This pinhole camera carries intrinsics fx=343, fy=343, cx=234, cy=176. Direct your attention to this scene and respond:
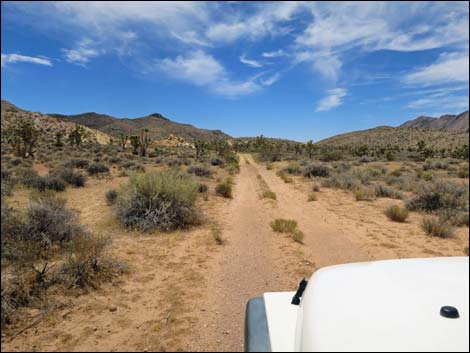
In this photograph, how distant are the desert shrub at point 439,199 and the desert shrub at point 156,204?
7716mm

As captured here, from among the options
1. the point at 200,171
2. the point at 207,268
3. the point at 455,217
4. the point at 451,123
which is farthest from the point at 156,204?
the point at 451,123

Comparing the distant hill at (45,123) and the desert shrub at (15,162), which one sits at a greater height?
the distant hill at (45,123)

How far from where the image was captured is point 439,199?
459 inches

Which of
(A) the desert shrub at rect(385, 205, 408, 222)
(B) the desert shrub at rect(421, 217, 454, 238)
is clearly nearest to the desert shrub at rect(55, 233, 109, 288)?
(B) the desert shrub at rect(421, 217, 454, 238)

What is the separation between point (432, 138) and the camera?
77.4 meters

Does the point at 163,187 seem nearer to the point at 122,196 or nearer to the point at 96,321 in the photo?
the point at 122,196

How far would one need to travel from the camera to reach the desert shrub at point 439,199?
11492 millimetres

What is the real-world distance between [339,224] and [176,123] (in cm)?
13163

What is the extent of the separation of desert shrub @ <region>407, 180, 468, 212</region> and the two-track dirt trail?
358 cm

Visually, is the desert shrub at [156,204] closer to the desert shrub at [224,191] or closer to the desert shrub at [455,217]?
the desert shrub at [224,191]

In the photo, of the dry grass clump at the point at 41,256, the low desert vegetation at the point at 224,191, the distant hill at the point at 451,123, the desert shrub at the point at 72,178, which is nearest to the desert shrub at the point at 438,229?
the low desert vegetation at the point at 224,191

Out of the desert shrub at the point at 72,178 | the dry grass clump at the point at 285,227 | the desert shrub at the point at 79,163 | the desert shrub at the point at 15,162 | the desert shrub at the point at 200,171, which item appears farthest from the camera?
the desert shrub at the point at 79,163

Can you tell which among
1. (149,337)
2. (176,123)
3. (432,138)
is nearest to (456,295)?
(149,337)

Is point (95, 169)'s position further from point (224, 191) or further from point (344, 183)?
point (344, 183)
